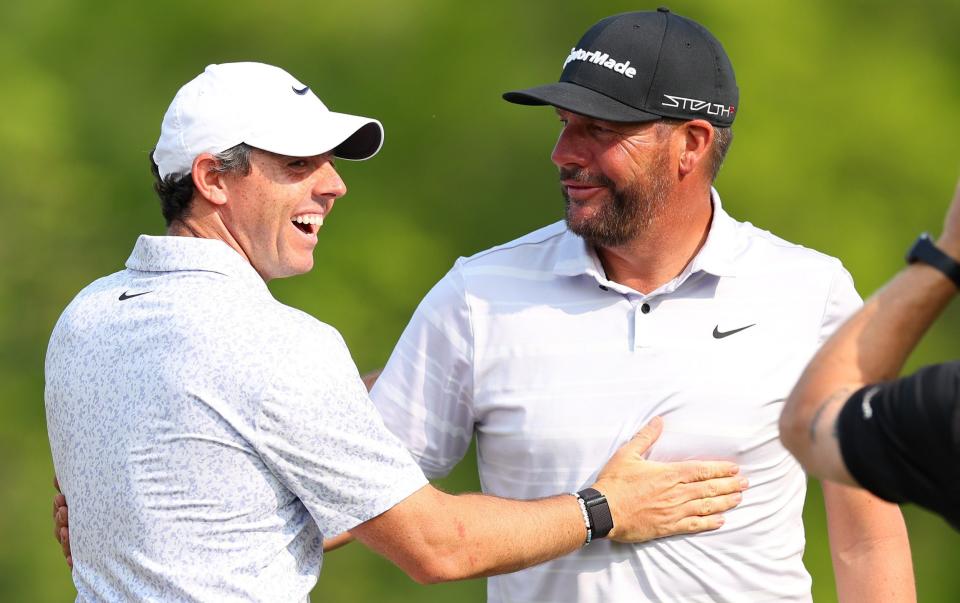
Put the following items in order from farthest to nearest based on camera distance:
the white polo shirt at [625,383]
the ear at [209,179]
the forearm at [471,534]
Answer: the white polo shirt at [625,383], the ear at [209,179], the forearm at [471,534]

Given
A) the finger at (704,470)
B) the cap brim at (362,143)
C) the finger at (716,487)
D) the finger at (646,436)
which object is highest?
the cap brim at (362,143)

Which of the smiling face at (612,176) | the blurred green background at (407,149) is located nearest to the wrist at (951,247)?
the smiling face at (612,176)

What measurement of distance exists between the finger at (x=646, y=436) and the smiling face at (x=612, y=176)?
0.36 m

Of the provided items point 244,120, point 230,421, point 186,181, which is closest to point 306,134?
point 244,120

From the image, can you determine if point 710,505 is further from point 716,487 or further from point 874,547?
point 874,547

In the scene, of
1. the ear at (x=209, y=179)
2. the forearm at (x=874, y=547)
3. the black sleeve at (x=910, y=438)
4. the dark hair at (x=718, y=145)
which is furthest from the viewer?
the dark hair at (x=718, y=145)

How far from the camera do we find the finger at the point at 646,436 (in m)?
2.33

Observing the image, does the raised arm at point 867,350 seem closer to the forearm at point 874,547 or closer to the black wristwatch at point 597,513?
the black wristwatch at point 597,513

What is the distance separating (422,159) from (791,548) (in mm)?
2088

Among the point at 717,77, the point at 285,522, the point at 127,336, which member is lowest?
the point at 285,522

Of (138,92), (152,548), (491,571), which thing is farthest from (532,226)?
(152,548)

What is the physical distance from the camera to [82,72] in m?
4.21

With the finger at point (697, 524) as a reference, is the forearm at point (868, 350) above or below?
above

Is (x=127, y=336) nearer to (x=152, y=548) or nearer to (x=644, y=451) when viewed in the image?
(x=152, y=548)
